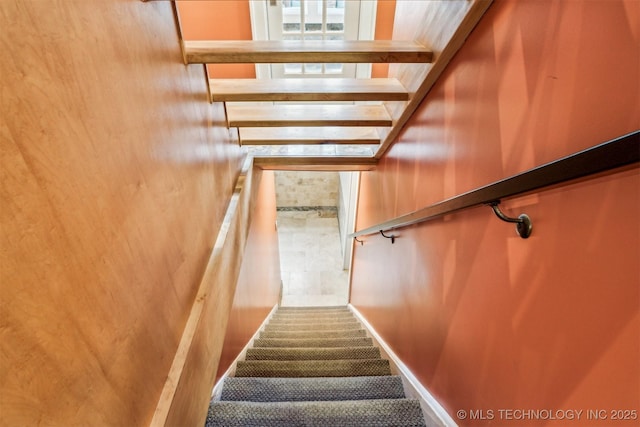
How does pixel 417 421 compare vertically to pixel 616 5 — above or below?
below

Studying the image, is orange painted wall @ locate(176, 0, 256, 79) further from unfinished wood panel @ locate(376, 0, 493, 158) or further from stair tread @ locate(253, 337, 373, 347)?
stair tread @ locate(253, 337, 373, 347)

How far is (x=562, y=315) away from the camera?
0.63 m

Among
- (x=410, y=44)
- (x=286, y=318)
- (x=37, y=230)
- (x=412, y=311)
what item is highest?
(x=410, y=44)

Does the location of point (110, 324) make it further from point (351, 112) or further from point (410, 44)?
point (351, 112)

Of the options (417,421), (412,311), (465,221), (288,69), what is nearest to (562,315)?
(465,221)

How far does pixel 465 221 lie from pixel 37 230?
1105 mm

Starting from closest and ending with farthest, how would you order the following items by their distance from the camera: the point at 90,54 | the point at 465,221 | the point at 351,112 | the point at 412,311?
the point at 90,54
the point at 465,221
the point at 412,311
the point at 351,112

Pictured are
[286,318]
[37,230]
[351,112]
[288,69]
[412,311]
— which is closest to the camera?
[37,230]

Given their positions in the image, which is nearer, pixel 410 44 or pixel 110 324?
pixel 110 324

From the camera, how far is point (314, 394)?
4.99 ft

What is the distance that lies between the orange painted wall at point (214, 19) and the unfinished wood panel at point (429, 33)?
124 centimetres

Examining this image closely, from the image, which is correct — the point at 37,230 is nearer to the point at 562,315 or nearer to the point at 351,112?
the point at 562,315

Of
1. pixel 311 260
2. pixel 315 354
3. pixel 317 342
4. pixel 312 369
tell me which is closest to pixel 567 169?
pixel 312 369

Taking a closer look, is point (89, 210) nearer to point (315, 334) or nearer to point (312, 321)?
point (315, 334)
